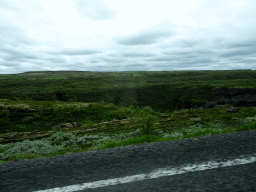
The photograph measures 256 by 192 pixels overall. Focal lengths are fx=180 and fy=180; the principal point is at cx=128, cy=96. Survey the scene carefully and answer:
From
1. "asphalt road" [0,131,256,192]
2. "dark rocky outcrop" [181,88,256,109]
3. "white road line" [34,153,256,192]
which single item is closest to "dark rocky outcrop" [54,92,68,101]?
"dark rocky outcrop" [181,88,256,109]

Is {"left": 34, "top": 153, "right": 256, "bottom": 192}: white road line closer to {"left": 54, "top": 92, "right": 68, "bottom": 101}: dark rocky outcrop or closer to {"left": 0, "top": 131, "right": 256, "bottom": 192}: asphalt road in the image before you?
{"left": 0, "top": 131, "right": 256, "bottom": 192}: asphalt road

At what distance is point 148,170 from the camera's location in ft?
13.5

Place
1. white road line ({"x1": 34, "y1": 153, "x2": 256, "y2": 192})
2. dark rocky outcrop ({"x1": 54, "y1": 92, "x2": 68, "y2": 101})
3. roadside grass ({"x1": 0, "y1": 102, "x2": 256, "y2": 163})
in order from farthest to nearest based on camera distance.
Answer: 1. dark rocky outcrop ({"x1": 54, "y1": 92, "x2": 68, "y2": 101})
2. roadside grass ({"x1": 0, "y1": 102, "x2": 256, "y2": 163})
3. white road line ({"x1": 34, "y1": 153, "x2": 256, "y2": 192})

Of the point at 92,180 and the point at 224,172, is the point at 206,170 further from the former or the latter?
the point at 92,180

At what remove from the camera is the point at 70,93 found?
7481 centimetres

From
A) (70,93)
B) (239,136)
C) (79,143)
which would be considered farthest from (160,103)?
(239,136)

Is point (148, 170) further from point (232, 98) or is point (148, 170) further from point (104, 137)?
point (232, 98)

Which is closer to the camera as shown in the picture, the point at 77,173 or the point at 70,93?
the point at 77,173

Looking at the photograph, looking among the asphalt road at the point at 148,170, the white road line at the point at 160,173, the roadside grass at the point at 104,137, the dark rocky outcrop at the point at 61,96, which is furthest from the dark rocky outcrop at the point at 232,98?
the white road line at the point at 160,173

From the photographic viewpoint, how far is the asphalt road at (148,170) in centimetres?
336

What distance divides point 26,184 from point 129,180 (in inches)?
84.3

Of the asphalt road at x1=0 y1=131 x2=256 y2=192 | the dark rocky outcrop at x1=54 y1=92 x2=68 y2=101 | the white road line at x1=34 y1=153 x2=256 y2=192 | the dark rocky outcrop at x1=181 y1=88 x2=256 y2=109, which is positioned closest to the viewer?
the asphalt road at x1=0 y1=131 x2=256 y2=192

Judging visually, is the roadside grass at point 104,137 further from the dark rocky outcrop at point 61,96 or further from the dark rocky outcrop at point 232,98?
the dark rocky outcrop at point 61,96

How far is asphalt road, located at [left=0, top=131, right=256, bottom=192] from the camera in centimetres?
336
